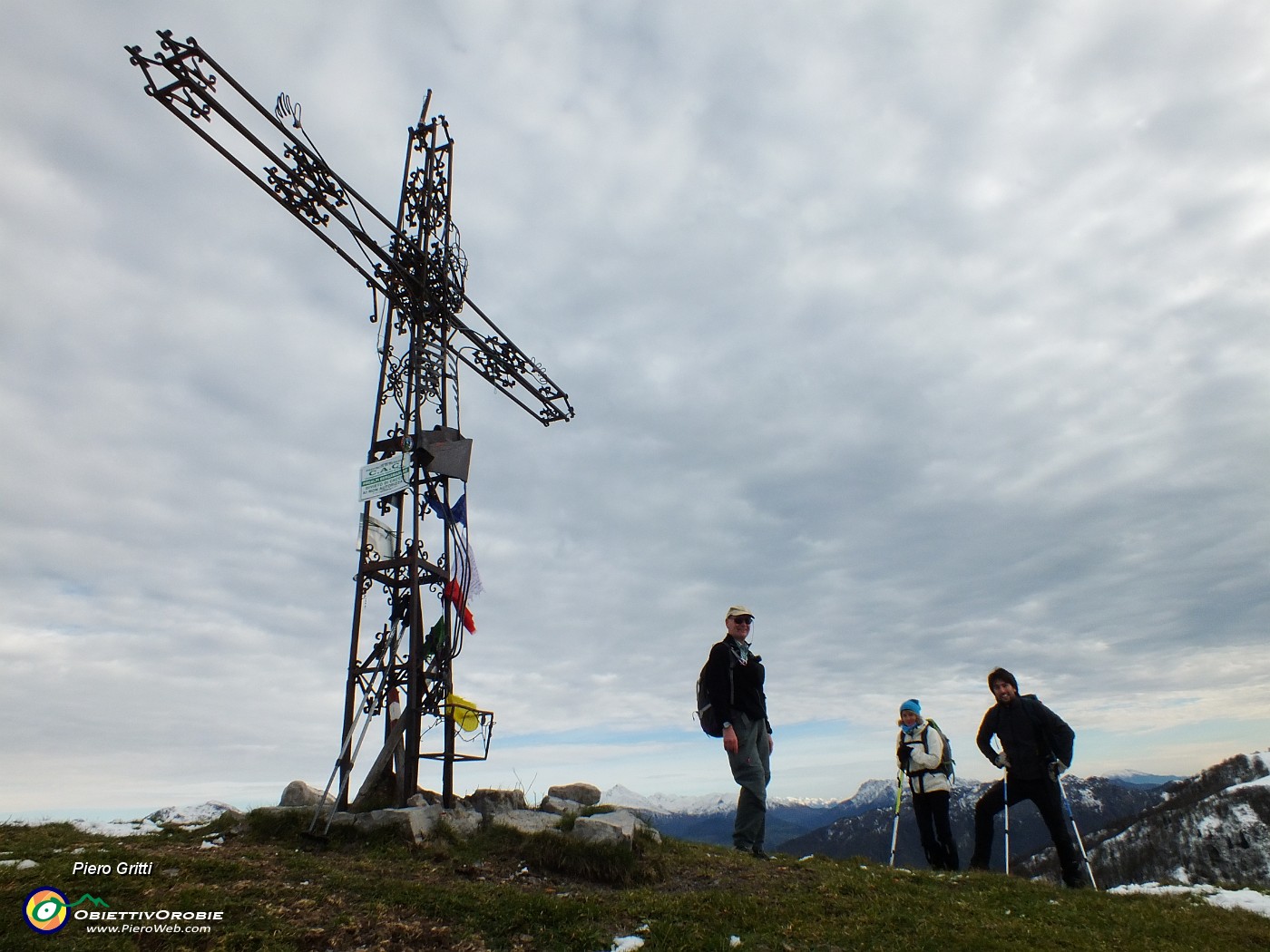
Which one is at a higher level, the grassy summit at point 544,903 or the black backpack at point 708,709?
the black backpack at point 708,709

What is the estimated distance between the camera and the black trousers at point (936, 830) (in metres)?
10.7

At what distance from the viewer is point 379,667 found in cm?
1110

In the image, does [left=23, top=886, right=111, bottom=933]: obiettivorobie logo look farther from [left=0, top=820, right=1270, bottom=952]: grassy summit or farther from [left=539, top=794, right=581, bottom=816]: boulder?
[left=539, top=794, right=581, bottom=816]: boulder

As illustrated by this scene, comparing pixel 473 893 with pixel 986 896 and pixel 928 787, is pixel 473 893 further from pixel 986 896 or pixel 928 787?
pixel 928 787

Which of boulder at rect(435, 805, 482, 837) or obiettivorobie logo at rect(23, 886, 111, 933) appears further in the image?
boulder at rect(435, 805, 482, 837)

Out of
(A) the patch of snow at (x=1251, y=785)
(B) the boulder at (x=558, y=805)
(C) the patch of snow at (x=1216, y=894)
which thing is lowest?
(A) the patch of snow at (x=1251, y=785)

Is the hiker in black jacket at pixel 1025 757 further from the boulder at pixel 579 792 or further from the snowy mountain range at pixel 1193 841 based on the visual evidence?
the snowy mountain range at pixel 1193 841

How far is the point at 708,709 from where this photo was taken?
378 inches

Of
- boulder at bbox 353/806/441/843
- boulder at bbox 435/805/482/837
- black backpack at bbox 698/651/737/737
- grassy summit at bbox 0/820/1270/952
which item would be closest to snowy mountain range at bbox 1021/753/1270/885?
black backpack at bbox 698/651/737/737

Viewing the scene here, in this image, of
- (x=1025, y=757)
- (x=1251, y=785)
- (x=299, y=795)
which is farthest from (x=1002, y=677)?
(x=1251, y=785)

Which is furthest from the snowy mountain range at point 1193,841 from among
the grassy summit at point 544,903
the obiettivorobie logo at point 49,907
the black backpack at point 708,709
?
the obiettivorobie logo at point 49,907

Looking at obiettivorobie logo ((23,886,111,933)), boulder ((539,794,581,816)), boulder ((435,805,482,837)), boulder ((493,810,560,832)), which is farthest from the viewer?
boulder ((539,794,581,816))

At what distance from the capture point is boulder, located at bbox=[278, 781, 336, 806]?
11.1 m

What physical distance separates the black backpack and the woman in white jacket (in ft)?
12.3
